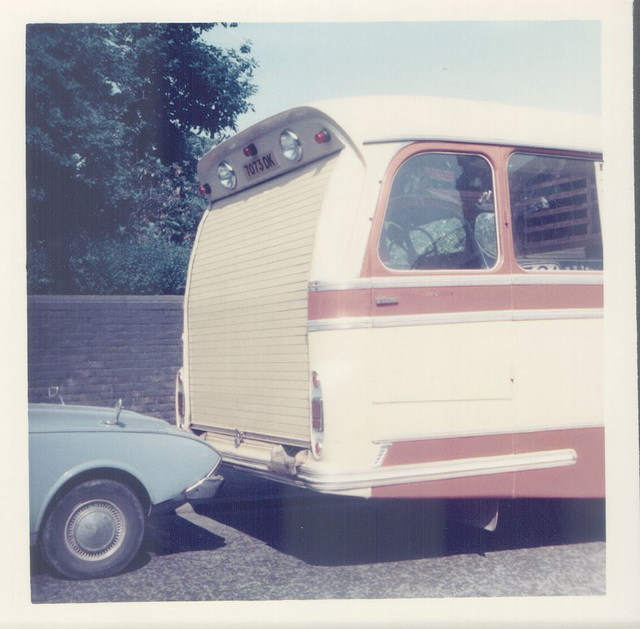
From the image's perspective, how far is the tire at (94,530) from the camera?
187 inches

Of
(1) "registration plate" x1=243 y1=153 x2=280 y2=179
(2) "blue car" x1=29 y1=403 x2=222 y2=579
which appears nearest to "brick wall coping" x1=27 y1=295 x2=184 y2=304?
(1) "registration plate" x1=243 y1=153 x2=280 y2=179

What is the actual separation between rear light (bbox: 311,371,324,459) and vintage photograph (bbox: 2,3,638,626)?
1cm

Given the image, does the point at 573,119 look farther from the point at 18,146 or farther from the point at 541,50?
the point at 18,146

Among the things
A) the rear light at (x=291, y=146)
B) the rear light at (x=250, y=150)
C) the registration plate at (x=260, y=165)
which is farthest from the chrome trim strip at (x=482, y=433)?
Result: the rear light at (x=250, y=150)

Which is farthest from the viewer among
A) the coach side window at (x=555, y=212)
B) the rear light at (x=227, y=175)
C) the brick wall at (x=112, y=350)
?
the brick wall at (x=112, y=350)

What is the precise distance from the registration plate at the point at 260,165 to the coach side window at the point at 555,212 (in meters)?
1.52

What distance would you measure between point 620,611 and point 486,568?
80cm

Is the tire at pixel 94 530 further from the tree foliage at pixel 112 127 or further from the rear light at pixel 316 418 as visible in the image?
the tree foliage at pixel 112 127

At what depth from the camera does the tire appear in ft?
15.6

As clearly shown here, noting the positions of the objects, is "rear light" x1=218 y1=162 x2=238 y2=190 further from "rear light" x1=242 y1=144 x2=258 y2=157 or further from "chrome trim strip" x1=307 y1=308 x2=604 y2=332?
"chrome trim strip" x1=307 y1=308 x2=604 y2=332

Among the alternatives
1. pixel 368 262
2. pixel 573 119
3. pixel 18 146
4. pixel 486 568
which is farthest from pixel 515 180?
pixel 18 146

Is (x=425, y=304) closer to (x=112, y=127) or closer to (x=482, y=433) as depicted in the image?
(x=482, y=433)

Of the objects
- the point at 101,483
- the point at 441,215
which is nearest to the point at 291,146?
the point at 441,215

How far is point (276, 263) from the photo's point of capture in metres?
5.23
